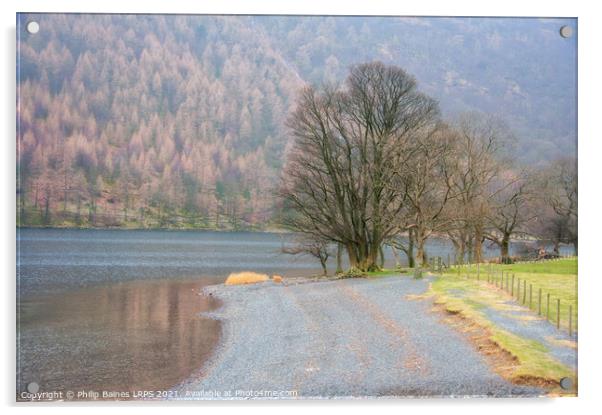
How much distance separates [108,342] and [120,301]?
6.97ft

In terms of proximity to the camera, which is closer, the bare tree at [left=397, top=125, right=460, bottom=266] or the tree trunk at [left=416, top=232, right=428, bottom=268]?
the bare tree at [left=397, top=125, right=460, bottom=266]

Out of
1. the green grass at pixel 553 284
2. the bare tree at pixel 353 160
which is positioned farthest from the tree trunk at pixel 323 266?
the green grass at pixel 553 284

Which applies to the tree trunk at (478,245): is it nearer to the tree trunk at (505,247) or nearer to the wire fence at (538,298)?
the tree trunk at (505,247)

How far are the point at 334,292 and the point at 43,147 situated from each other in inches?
269

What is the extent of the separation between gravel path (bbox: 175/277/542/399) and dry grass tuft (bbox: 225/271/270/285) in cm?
236

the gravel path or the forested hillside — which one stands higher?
the forested hillside

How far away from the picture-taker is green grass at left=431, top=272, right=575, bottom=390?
9695 mm

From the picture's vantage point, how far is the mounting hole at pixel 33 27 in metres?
9.91

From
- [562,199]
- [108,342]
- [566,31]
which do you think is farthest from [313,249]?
[566,31]

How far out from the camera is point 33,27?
9.91m

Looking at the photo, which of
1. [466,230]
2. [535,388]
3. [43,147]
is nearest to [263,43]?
[43,147]

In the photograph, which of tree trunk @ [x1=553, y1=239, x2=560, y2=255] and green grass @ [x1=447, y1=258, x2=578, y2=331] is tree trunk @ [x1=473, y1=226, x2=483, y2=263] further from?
tree trunk @ [x1=553, y1=239, x2=560, y2=255]

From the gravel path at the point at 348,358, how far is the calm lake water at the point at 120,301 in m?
0.67

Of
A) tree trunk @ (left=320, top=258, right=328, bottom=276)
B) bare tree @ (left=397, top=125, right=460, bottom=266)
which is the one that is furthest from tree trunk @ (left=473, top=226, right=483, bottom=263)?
tree trunk @ (left=320, top=258, right=328, bottom=276)
